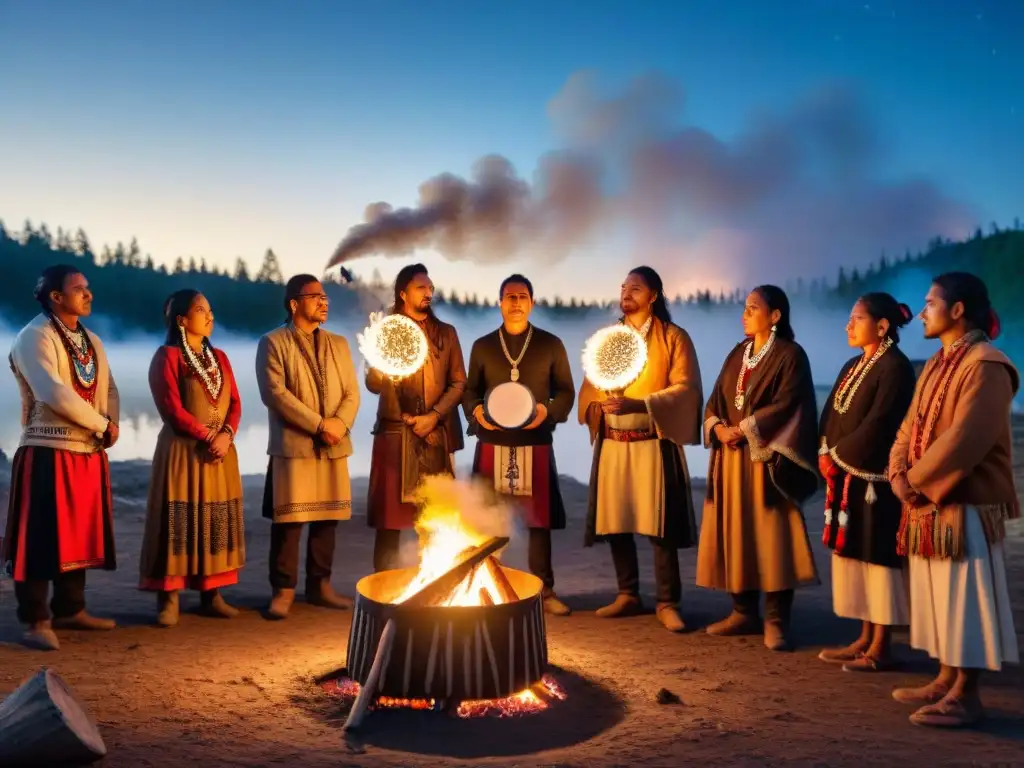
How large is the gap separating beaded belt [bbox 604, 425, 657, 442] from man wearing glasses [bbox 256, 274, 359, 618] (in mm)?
1708

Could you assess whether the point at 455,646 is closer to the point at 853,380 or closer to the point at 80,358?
the point at 853,380

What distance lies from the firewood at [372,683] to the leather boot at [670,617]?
2.21m

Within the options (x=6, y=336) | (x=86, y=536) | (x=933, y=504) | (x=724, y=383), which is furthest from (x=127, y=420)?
(x=933, y=504)

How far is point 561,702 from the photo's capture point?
4.21m

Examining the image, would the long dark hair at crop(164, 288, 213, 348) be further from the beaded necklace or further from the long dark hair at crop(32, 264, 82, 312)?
the long dark hair at crop(32, 264, 82, 312)

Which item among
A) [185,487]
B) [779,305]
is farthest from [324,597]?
[779,305]

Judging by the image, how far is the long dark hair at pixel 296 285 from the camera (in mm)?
5868

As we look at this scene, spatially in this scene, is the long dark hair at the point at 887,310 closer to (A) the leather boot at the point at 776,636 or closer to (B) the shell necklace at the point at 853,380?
(B) the shell necklace at the point at 853,380

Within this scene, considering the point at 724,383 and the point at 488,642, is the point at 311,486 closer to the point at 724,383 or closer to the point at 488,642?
the point at 488,642

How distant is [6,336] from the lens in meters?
17.1

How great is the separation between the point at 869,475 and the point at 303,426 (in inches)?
130

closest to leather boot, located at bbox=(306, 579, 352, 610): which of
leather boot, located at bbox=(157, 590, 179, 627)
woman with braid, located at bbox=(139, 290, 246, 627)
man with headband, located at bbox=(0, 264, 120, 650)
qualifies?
woman with braid, located at bbox=(139, 290, 246, 627)

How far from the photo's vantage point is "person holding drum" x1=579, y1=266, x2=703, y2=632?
5.52 m

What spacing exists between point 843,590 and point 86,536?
4.23 metres
